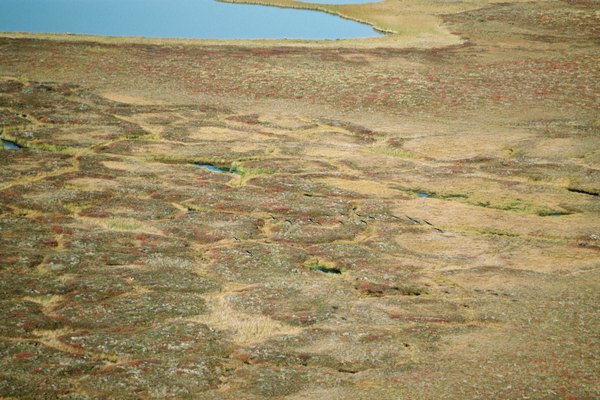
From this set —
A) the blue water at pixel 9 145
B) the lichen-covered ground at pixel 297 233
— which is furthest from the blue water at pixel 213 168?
the blue water at pixel 9 145

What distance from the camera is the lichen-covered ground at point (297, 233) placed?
20125 mm

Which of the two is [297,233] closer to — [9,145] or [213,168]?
[213,168]

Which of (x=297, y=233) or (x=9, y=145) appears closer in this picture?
(x=297, y=233)

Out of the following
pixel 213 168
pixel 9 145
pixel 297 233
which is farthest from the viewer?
pixel 9 145

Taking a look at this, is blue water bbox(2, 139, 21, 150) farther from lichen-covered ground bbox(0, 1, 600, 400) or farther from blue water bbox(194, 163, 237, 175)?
blue water bbox(194, 163, 237, 175)

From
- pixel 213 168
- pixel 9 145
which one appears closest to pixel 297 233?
pixel 213 168

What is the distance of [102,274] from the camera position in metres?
25.8

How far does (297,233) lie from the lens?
31234 mm

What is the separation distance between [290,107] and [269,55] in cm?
1680

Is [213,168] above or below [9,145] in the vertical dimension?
below

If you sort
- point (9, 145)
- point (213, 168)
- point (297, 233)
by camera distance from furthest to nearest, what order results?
point (9, 145), point (213, 168), point (297, 233)

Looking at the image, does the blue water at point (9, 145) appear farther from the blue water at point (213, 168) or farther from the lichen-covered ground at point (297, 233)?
the blue water at point (213, 168)

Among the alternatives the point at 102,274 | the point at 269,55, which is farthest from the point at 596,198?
the point at 269,55

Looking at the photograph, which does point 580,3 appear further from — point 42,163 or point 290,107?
point 42,163
